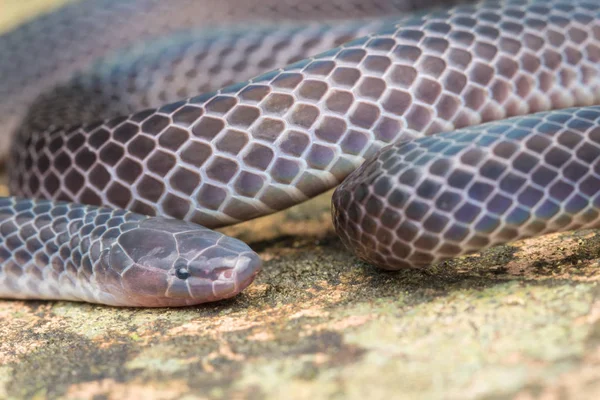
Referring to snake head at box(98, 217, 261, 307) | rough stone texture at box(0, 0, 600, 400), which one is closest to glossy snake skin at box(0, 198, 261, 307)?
snake head at box(98, 217, 261, 307)

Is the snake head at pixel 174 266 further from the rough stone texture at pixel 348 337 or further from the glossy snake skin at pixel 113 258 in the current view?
the rough stone texture at pixel 348 337

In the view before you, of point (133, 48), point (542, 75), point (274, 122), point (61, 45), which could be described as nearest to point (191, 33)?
point (133, 48)

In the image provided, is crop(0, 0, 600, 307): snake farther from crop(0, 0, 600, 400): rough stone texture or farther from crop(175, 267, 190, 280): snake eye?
crop(0, 0, 600, 400): rough stone texture

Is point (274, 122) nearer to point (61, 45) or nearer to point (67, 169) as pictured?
point (67, 169)

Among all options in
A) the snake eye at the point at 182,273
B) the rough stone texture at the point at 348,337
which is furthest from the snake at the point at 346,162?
the rough stone texture at the point at 348,337

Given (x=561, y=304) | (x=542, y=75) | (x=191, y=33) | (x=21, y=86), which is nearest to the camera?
(x=561, y=304)

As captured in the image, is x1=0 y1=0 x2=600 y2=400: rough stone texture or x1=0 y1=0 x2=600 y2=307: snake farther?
x1=0 y1=0 x2=600 y2=307: snake
